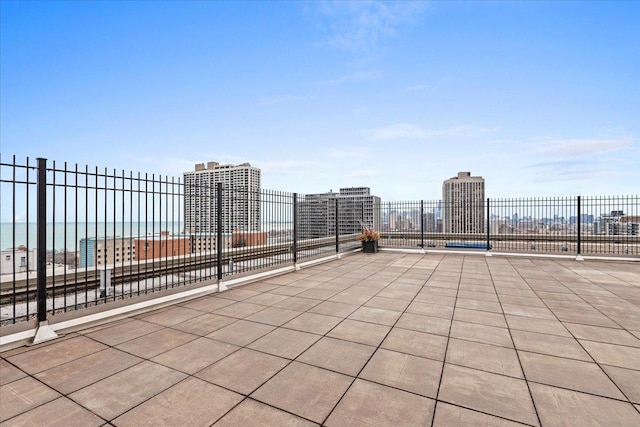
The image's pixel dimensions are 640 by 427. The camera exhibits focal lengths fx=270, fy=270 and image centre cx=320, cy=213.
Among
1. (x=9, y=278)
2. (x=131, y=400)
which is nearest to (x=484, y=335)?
(x=131, y=400)

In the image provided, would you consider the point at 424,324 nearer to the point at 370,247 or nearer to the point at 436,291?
the point at 436,291

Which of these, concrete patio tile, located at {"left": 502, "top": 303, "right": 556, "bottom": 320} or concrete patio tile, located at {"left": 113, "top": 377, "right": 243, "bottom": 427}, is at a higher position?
concrete patio tile, located at {"left": 113, "top": 377, "right": 243, "bottom": 427}

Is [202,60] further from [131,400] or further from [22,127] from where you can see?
[131,400]

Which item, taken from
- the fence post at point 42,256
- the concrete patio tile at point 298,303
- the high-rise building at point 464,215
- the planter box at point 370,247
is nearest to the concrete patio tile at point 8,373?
the fence post at point 42,256

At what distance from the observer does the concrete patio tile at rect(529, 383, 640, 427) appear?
2271 millimetres

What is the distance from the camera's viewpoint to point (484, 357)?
11.4ft

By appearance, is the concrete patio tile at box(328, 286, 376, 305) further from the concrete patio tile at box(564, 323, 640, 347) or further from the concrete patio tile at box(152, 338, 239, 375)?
the concrete patio tile at box(564, 323, 640, 347)

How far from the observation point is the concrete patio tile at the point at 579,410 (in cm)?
227

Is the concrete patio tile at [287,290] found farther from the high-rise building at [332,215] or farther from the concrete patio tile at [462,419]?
the concrete patio tile at [462,419]

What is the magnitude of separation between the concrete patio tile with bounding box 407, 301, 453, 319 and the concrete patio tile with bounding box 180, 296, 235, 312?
3.90 metres

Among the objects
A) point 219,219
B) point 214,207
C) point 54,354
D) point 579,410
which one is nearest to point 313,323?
point 579,410

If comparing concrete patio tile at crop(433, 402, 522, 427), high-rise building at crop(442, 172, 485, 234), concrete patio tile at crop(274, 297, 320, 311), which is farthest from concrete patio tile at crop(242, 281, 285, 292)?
high-rise building at crop(442, 172, 485, 234)

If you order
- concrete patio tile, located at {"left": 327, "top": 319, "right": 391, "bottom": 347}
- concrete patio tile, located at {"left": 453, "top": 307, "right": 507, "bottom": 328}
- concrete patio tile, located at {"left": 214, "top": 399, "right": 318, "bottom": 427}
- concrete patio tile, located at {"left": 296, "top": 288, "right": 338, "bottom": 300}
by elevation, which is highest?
concrete patio tile, located at {"left": 214, "top": 399, "right": 318, "bottom": 427}

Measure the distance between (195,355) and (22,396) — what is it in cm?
157
